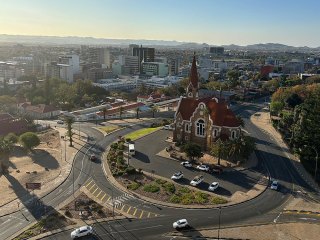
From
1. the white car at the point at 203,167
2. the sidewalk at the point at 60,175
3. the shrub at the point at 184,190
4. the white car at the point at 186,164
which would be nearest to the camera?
the sidewalk at the point at 60,175

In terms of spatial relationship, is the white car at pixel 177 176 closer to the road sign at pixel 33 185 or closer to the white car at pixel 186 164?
the white car at pixel 186 164

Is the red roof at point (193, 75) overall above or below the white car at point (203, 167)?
above

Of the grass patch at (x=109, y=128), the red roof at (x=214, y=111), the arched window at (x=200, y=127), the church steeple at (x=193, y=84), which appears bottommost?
the grass patch at (x=109, y=128)

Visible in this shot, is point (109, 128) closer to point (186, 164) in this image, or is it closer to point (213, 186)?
point (186, 164)

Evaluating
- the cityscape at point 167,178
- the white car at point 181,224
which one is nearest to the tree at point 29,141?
the cityscape at point 167,178

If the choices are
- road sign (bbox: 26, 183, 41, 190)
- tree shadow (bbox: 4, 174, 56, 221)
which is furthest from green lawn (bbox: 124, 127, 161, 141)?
road sign (bbox: 26, 183, 41, 190)

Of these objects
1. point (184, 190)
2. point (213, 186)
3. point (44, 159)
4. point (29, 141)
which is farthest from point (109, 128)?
point (213, 186)

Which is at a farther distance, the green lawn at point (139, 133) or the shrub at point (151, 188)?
the green lawn at point (139, 133)
